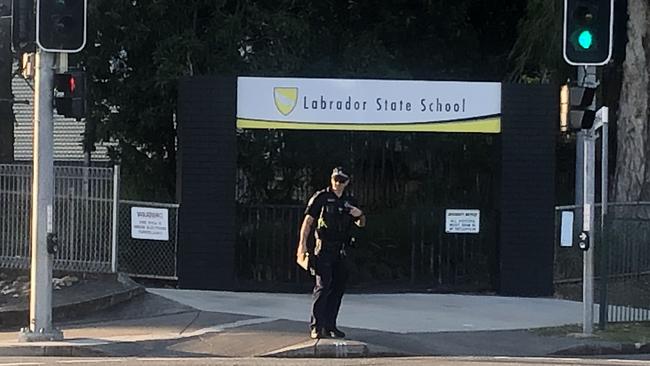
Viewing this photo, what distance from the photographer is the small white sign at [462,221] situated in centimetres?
1722

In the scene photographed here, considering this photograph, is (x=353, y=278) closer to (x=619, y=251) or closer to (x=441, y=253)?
(x=441, y=253)

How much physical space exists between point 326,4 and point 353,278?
8251mm

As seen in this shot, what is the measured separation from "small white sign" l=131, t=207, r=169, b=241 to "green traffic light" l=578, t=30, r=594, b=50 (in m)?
7.22

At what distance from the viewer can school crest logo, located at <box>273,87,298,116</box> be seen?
16516 mm

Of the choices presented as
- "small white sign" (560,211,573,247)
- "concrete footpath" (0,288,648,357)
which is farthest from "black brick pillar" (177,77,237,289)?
"small white sign" (560,211,573,247)

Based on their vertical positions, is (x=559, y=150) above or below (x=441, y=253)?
above

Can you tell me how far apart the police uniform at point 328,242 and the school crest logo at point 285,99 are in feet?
15.5

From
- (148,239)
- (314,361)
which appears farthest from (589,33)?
(148,239)

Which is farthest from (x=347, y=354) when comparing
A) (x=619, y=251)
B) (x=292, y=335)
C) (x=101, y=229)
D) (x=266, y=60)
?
(x=266, y=60)

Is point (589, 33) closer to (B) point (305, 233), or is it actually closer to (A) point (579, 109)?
(A) point (579, 109)

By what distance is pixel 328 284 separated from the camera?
11.9 meters

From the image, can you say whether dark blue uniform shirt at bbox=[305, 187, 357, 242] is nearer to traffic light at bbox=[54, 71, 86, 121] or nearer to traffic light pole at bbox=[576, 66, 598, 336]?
traffic light at bbox=[54, 71, 86, 121]

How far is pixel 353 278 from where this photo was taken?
17.4 meters

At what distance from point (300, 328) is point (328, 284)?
1289 millimetres
